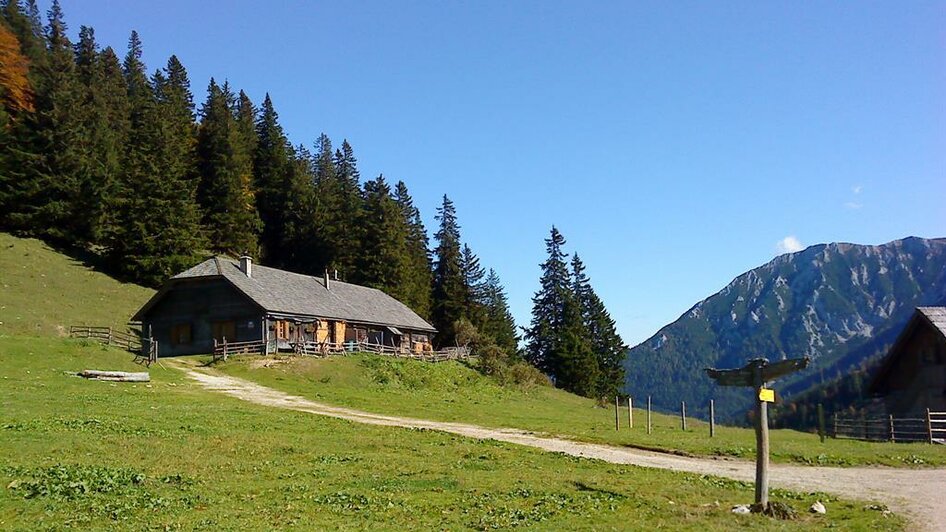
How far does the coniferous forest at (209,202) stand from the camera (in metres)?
69.4

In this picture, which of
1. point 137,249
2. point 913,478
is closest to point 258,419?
point 913,478

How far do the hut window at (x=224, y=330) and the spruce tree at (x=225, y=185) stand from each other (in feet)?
83.6

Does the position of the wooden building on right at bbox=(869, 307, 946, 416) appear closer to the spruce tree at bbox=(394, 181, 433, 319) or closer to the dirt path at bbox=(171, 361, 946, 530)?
the dirt path at bbox=(171, 361, 946, 530)

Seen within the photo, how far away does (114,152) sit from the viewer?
76562mm

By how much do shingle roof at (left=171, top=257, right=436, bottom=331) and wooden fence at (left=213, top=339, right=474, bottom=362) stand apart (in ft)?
8.34

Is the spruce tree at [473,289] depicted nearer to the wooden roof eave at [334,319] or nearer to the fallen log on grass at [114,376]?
the wooden roof eave at [334,319]

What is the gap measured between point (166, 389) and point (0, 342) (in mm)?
10584

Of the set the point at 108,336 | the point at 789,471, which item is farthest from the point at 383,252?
the point at 789,471

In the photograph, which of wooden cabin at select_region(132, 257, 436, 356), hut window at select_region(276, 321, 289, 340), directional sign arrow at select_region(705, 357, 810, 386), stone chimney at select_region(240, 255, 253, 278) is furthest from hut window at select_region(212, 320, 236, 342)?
directional sign arrow at select_region(705, 357, 810, 386)

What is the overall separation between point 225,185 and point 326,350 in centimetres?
3914

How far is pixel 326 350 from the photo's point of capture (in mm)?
54594

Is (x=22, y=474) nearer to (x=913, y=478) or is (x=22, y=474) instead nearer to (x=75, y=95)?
(x=913, y=478)

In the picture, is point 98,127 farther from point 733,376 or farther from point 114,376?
point 733,376

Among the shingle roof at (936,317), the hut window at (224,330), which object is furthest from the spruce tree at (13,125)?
the shingle roof at (936,317)
